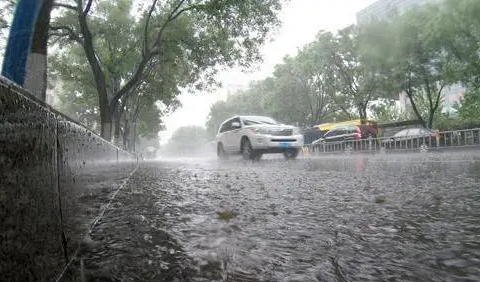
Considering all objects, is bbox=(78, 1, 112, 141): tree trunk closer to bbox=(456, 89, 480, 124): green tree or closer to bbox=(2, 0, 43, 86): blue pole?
bbox=(2, 0, 43, 86): blue pole

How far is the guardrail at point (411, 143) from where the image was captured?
58.5 feet

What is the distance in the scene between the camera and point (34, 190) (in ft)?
Result: 4.15

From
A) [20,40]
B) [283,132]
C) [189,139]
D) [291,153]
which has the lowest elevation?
[291,153]

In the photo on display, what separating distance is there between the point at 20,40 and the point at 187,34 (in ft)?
39.0

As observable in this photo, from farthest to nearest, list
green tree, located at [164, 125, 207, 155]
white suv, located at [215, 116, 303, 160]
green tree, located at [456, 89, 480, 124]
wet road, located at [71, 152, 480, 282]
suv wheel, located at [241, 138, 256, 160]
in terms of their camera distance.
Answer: green tree, located at [164, 125, 207, 155]
green tree, located at [456, 89, 480, 124]
suv wheel, located at [241, 138, 256, 160]
white suv, located at [215, 116, 303, 160]
wet road, located at [71, 152, 480, 282]

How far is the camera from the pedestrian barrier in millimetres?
1012

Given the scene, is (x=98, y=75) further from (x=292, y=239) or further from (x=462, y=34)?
(x=462, y=34)

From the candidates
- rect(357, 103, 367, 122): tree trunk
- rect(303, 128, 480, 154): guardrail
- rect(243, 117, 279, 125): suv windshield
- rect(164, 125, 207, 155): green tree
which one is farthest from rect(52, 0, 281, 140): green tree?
rect(164, 125, 207, 155): green tree

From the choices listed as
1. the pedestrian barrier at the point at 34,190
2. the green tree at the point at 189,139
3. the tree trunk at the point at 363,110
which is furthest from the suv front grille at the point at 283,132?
the green tree at the point at 189,139

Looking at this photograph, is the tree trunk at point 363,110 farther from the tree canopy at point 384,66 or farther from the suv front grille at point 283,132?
the suv front grille at point 283,132

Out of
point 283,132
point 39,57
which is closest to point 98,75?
point 39,57

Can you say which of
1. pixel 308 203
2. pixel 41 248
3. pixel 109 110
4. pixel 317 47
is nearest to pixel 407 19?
pixel 317 47

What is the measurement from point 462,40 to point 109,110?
780 inches

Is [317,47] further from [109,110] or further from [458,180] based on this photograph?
[458,180]
